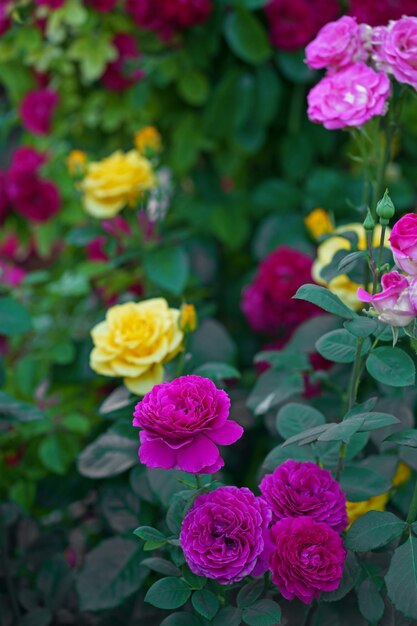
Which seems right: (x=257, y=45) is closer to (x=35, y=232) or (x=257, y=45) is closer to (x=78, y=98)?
(x=78, y=98)

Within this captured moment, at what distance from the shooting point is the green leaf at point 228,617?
843 mm

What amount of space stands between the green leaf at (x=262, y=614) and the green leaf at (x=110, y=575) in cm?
30

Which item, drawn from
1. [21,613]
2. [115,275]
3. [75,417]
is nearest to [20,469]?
[75,417]

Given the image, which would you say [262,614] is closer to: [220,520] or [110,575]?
[220,520]

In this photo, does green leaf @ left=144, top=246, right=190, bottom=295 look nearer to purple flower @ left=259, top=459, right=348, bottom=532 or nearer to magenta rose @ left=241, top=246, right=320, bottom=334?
magenta rose @ left=241, top=246, right=320, bottom=334

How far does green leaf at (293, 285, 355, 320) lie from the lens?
803mm

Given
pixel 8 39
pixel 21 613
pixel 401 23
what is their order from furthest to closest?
pixel 8 39, pixel 21 613, pixel 401 23

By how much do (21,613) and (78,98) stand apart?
140cm

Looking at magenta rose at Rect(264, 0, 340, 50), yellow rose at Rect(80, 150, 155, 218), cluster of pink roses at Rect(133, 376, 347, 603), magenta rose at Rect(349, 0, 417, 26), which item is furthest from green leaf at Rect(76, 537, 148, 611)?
magenta rose at Rect(264, 0, 340, 50)

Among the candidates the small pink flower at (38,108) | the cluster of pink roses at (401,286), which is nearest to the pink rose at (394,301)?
the cluster of pink roses at (401,286)

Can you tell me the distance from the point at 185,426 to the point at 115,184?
2.82 ft

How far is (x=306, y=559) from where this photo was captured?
31.3 inches

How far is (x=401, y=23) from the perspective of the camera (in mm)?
987

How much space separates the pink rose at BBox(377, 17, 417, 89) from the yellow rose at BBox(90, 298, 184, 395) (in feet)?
1.51
